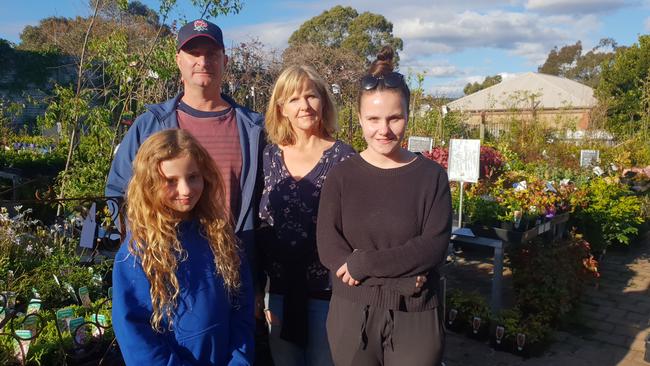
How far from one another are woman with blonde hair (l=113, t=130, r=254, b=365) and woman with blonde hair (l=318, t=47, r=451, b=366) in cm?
34

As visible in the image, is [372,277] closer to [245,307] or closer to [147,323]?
[245,307]

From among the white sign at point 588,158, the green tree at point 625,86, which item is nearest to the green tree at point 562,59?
the green tree at point 625,86

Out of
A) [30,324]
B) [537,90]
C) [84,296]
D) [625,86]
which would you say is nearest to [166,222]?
[30,324]

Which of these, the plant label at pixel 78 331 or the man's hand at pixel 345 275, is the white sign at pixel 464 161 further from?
the plant label at pixel 78 331

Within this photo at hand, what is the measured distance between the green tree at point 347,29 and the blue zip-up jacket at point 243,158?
109 feet

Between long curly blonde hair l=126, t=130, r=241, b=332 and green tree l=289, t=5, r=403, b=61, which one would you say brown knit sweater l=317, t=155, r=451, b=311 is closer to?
long curly blonde hair l=126, t=130, r=241, b=332

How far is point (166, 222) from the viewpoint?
1.60 meters

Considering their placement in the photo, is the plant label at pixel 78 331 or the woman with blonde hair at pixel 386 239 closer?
the woman with blonde hair at pixel 386 239

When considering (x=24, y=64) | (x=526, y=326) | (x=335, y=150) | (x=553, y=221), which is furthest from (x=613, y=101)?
(x=24, y=64)

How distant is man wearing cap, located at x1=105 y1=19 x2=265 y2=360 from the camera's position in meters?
1.99

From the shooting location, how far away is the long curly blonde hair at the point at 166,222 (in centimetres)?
151

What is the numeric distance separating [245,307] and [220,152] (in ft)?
2.14

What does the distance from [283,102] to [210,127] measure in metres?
0.32

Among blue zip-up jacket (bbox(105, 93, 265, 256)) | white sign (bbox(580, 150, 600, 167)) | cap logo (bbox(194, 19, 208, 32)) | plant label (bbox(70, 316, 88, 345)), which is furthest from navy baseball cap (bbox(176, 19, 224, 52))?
white sign (bbox(580, 150, 600, 167))
